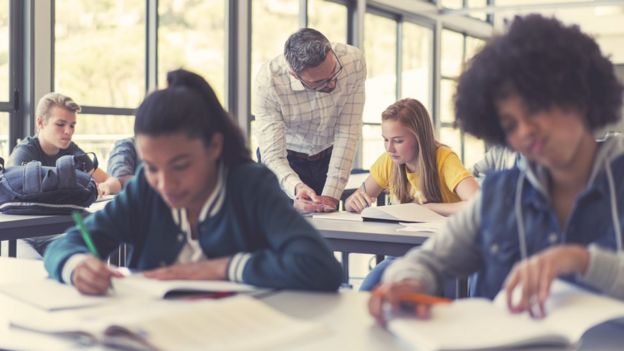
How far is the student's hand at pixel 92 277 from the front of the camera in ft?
4.61

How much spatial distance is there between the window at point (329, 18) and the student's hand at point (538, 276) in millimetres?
5851

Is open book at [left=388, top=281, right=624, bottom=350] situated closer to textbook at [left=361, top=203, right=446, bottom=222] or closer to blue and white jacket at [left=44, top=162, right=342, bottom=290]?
blue and white jacket at [left=44, top=162, right=342, bottom=290]

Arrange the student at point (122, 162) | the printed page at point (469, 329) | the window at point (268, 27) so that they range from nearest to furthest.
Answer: the printed page at point (469, 329)
the student at point (122, 162)
the window at point (268, 27)

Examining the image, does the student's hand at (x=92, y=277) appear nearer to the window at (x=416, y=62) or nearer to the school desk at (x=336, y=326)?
the school desk at (x=336, y=326)

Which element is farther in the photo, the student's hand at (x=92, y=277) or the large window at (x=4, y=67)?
the large window at (x=4, y=67)

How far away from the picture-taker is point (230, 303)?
1.23 metres

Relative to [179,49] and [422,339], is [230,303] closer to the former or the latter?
[422,339]

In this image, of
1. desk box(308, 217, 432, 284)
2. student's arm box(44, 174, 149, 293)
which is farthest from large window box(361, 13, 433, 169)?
student's arm box(44, 174, 149, 293)

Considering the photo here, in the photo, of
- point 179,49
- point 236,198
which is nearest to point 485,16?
point 179,49

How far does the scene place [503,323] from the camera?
108 cm

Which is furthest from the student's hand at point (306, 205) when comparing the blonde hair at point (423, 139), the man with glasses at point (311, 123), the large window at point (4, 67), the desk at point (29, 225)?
the large window at point (4, 67)

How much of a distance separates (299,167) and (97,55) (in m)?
2.01

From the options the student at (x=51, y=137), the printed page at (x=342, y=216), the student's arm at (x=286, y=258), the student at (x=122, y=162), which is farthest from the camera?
the student at (x=122, y=162)

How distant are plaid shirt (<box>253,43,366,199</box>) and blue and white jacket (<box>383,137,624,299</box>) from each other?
1733 mm
